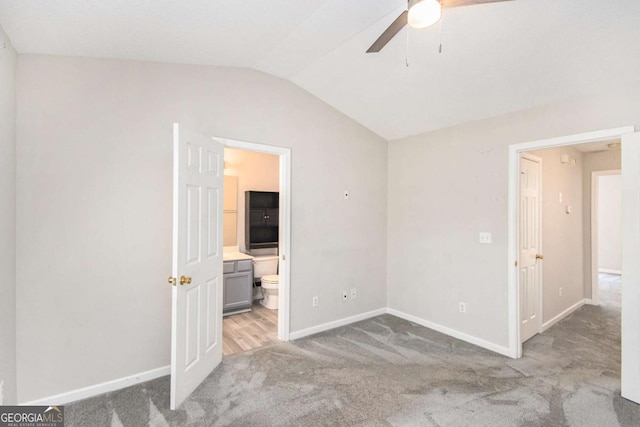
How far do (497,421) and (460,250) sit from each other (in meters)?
1.76

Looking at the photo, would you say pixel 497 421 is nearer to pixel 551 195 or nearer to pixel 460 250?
pixel 460 250

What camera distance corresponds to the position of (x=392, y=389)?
2461 mm

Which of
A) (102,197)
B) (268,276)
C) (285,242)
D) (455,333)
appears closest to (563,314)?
(455,333)

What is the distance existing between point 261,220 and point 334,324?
6.74 feet

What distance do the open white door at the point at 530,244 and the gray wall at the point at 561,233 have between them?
200mm

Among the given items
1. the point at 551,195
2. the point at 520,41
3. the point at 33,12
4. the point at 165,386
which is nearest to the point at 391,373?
the point at 165,386

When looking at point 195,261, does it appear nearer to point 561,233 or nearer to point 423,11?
point 423,11

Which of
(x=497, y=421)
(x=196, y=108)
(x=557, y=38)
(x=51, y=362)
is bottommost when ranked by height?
(x=497, y=421)

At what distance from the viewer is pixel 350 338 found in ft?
11.3

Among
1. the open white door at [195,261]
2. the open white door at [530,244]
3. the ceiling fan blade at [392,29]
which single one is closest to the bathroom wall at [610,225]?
the open white door at [530,244]

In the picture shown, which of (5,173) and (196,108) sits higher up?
(196,108)

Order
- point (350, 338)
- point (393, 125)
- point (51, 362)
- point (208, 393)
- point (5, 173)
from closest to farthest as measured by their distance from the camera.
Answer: point (5, 173)
point (51, 362)
point (208, 393)
point (350, 338)
point (393, 125)

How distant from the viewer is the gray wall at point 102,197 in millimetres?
2170

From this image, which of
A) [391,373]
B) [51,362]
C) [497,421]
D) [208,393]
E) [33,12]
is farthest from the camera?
[391,373]
